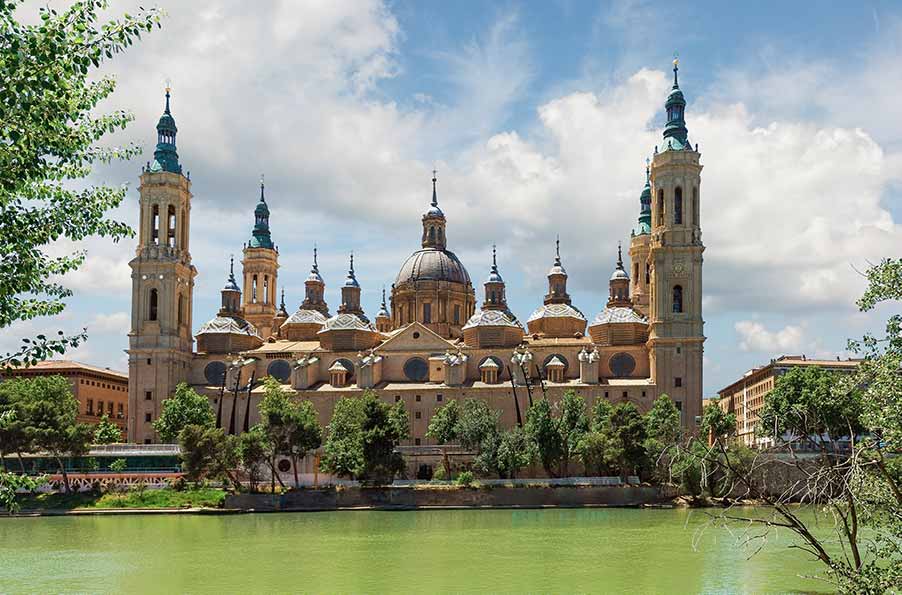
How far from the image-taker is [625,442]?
6309cm

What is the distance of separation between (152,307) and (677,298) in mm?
42498

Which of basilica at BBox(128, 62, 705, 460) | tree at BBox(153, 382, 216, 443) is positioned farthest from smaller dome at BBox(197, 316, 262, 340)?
tree at BBox(153, 382, 216, 443)

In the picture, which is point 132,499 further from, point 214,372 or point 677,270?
point 677,270

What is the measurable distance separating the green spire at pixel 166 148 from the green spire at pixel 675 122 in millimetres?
40872

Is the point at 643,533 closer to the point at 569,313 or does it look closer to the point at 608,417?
the point at 608,417

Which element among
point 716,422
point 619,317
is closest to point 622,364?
point 619,317

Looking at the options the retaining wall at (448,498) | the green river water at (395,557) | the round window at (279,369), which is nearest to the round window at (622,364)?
the retaining wall at (448,498)

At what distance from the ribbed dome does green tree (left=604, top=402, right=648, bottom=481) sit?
32980mm

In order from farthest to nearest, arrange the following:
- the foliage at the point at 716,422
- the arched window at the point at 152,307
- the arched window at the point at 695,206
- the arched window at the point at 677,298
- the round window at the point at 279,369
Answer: the round window at the point at 279,369
the arched window at the point at 152,307
the arched window at the point at 695,206
the arched window at the point at 677,298
the foliage at the point at 716,422

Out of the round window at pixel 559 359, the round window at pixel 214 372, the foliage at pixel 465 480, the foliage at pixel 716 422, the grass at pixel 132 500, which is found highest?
the round window at pixel 559 359

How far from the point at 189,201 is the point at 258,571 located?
61.0 meters

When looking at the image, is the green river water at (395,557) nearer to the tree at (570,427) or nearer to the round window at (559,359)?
the tree at (570,427)

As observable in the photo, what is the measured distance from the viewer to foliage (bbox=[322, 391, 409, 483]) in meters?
61.8

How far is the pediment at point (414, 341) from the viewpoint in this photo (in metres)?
83.4
